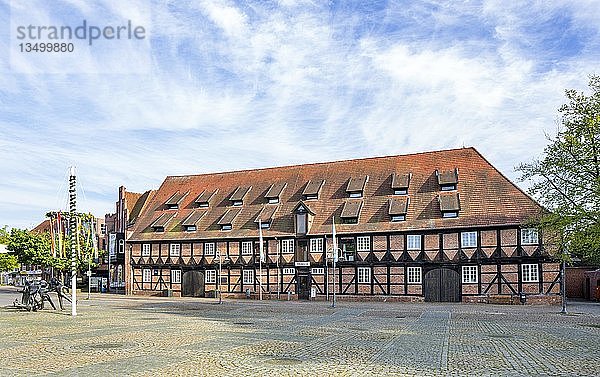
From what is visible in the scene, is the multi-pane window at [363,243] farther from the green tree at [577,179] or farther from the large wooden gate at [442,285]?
the green tree at [577,179]

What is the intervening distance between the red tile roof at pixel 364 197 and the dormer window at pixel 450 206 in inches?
14.7

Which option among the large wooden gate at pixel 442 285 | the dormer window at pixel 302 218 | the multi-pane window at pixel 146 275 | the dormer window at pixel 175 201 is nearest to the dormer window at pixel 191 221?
the dormer window at pixel 175 201

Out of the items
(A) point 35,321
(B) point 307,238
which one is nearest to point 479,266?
(B) point 307,238

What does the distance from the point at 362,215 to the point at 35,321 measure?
28.5m

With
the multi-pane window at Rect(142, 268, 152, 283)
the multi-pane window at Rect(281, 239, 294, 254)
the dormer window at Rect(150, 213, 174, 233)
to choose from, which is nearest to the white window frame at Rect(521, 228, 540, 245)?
the multi-pane window at Rect(281, 239, 294, 254)

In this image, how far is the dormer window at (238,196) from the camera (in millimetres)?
56406

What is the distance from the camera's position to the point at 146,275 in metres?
57.8

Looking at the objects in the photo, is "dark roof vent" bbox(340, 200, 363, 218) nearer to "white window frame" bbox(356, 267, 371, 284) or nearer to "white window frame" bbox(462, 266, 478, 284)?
"white window frame" bbox(356, 267, 371, 284)

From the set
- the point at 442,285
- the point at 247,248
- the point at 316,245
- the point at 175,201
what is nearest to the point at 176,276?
the point at 175,201

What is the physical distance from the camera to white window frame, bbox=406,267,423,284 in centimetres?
4641

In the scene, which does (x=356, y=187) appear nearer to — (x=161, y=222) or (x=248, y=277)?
(x=248, y=277)

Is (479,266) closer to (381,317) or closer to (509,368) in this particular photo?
(381,317)

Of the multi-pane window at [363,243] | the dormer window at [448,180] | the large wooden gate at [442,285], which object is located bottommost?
the large wooden gate at [442,285]

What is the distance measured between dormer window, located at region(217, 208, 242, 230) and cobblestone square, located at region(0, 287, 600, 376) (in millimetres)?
24732
